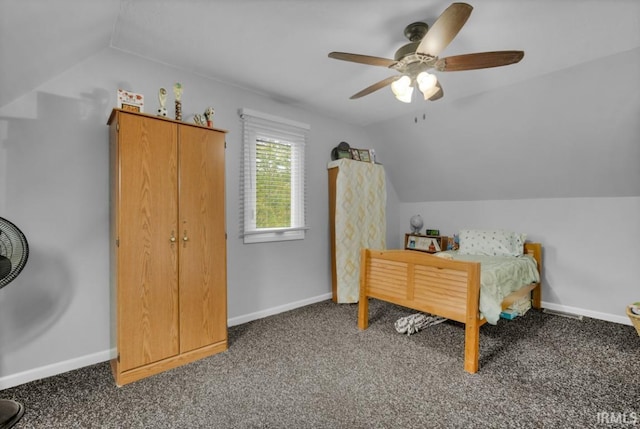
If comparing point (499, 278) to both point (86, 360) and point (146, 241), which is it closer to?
point (146, 241)

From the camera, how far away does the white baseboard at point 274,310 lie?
2.92 metres

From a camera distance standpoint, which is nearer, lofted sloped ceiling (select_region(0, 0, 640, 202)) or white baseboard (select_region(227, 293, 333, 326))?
lofted sloped ceiling (select_region(0, 0, 640, 202))

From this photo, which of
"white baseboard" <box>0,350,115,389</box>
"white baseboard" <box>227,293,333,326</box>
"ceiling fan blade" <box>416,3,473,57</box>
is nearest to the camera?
"ceiling fan blade" <box>416,3,473,57</box>

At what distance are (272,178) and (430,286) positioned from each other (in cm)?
193

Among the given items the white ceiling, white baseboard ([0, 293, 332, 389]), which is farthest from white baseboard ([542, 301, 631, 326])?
white baseboard ([0, 293, 332, 389])

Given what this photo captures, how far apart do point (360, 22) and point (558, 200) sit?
10.2ft

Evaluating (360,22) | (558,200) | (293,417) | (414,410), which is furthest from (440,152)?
(293,417)

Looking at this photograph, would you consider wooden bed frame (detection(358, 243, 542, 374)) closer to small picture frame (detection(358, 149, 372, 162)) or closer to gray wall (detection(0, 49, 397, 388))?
small picture frame (detection(358, 149, 372, 162))

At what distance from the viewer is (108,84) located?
7.38ft

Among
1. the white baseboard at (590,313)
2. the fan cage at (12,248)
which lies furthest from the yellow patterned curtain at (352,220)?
the fan cage at (12,248)

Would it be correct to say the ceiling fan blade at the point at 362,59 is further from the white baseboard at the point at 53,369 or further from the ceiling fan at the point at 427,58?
the white baseboard at the point at 53,369

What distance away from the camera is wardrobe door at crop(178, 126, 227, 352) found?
2.20 m

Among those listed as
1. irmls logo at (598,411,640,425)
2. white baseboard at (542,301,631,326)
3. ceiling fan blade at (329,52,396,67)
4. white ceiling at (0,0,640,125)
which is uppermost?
white ceiling at (0,0,640,125)

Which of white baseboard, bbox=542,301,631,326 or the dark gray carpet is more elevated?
white baseboard, bbox=542,301,631,326
